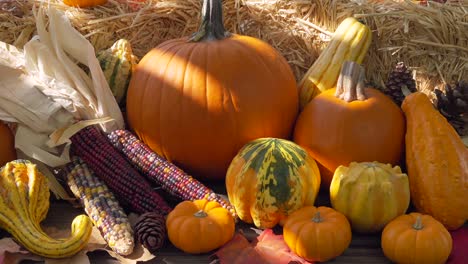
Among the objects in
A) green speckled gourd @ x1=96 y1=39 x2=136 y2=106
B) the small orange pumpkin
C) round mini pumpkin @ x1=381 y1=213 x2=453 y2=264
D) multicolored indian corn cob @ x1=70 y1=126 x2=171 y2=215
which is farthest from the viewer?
the small orange pumpkin

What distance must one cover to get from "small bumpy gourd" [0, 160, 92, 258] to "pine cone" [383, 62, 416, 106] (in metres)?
1.33

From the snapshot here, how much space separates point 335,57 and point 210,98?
2.12ft

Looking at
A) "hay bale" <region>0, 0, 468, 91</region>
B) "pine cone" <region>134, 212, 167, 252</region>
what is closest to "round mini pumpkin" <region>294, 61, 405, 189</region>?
"hay bale" <region>0, 0, 468, 91</region>

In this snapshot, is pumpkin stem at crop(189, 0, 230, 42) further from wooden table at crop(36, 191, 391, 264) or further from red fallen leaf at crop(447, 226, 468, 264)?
red fallen leaf at crop(447, 226, 468, 264)

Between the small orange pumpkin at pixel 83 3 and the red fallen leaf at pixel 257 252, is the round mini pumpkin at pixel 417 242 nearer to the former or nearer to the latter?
the red fallen leaf at pixel 257 252

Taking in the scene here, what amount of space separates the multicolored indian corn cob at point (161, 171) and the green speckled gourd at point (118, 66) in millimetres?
389

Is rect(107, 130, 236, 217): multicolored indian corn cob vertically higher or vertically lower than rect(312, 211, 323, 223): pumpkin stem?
lower

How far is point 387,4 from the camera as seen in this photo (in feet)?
9.18

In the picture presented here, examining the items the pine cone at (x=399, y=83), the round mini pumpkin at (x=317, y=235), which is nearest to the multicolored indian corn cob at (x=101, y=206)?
the round mini pumpkin at (x=317, y=235)

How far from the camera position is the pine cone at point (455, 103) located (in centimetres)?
247

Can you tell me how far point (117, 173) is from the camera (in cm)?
215

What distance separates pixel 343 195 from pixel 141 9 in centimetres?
143

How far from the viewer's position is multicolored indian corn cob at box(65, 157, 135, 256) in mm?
1883

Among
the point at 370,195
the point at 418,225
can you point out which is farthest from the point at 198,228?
the point at 418,225
